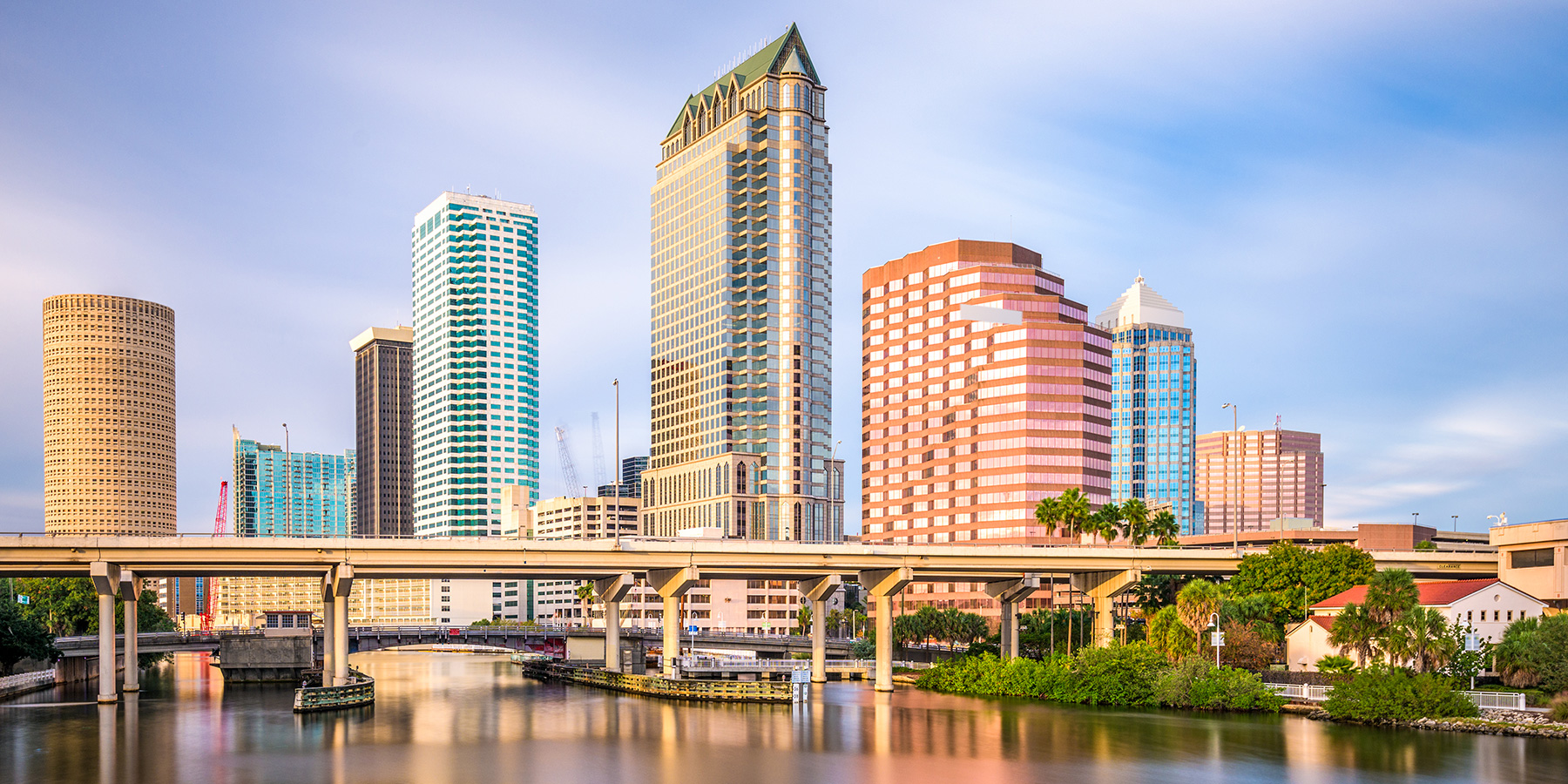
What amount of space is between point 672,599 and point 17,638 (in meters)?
65.4

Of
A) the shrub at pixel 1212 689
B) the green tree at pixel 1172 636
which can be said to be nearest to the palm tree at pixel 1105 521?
the green tree at pixel 1172 636

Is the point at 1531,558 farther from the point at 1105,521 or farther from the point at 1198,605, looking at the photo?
the point at 1105,521

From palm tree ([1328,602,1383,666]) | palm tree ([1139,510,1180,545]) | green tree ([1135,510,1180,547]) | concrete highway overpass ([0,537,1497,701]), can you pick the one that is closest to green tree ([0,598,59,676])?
concrete highway overpass ([0,537,1497,701])

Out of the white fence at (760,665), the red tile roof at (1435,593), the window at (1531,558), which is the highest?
the window at (1531,558)

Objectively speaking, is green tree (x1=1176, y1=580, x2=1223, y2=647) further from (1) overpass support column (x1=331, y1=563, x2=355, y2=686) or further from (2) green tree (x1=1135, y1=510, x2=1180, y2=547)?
(1) overpass support column (x1=331, y1=563, x2=355, y2=686)

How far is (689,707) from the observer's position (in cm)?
11112

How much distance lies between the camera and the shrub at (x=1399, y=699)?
299 ft

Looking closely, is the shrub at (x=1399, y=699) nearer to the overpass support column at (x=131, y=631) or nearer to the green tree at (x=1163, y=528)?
the green tree at (x=1163, y=528)

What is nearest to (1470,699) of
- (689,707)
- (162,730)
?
(689,707)

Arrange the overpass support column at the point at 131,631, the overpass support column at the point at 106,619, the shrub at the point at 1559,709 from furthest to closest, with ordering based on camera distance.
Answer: the overpass support column at the point at 131,631
the overpass support column at the point at 106,619
the shrub at the point at 1559,709

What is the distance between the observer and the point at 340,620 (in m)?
116

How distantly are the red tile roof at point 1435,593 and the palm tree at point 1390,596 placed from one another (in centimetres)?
267

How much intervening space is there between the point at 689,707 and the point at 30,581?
402 feet

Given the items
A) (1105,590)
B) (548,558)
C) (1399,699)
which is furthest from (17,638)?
(1399,699)
